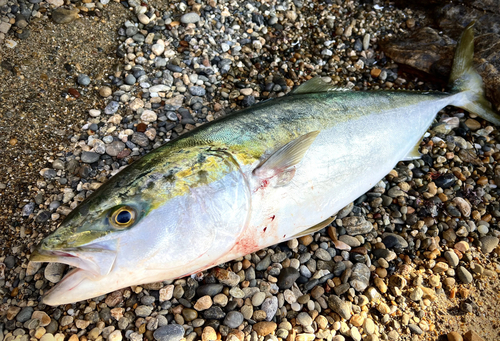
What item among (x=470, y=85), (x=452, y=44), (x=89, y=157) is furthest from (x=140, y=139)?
(x=452, y=44)

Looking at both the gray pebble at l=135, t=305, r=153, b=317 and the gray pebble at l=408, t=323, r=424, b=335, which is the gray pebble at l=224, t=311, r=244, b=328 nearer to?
the gray pebble at l=135, t=305, r=153, b=317

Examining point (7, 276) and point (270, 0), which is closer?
point (7, 276)

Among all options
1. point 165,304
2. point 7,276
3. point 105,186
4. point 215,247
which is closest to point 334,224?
point 215,247

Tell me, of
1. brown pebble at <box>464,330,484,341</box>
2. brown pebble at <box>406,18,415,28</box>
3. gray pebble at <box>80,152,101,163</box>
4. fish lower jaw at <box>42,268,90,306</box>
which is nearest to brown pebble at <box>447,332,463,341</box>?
brown pebble at <box>464,330,484,341</box>

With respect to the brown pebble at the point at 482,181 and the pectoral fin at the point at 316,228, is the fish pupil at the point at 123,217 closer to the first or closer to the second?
the pectoral fin at the point at 316,228

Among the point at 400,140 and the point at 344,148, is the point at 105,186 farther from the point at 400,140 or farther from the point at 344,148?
the point at 400,140

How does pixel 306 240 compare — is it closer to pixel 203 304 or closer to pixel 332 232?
pixel 332 232

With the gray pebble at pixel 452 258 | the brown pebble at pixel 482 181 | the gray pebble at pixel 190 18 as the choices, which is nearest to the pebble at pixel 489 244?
the gray pebble at pixel 452 258
